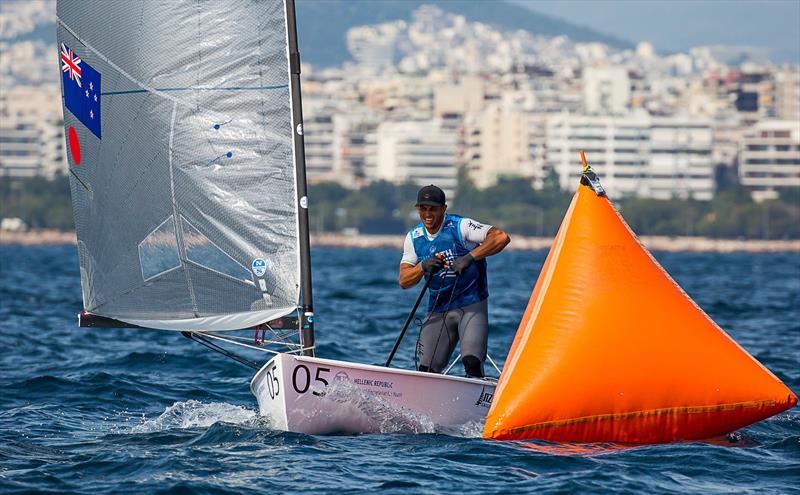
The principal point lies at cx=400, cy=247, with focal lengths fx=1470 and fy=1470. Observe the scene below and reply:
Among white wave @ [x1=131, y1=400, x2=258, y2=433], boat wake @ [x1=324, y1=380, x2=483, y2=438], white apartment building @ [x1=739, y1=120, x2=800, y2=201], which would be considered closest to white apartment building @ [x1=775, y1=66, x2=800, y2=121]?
white apartment building @ [x1=739, y1=120, x2=800, y2=201]

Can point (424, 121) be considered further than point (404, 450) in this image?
Yes

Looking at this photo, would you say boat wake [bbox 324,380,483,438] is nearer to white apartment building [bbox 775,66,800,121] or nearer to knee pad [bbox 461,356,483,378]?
knee pad [bbox 461,356,483,378]

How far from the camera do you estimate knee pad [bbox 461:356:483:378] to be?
1041 cm

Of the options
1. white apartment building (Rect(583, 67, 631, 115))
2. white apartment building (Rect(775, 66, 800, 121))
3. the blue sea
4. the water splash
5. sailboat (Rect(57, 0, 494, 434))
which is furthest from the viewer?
white apartment building (Rect(775, 66, 800, 121))

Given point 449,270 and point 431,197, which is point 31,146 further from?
point 431,197

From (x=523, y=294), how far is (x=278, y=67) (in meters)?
22.6

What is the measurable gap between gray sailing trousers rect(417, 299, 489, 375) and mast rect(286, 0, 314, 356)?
3.14ft

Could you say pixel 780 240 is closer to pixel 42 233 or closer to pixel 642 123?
pixel 642 123

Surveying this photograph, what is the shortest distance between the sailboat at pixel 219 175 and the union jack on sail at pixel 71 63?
9 centimetres

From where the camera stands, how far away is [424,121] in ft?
592

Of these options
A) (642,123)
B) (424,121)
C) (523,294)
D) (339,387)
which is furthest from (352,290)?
(424,121)

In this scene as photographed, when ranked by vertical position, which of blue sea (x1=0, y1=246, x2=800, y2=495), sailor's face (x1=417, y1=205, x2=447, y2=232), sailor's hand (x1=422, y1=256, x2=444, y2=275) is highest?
sailor's face (x1=417, y1=205, x2=447, y2=232)

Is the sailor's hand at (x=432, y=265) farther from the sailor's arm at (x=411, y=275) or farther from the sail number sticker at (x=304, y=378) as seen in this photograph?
the sail number sticker at (x=304, y=378)

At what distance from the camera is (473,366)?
10.4m
